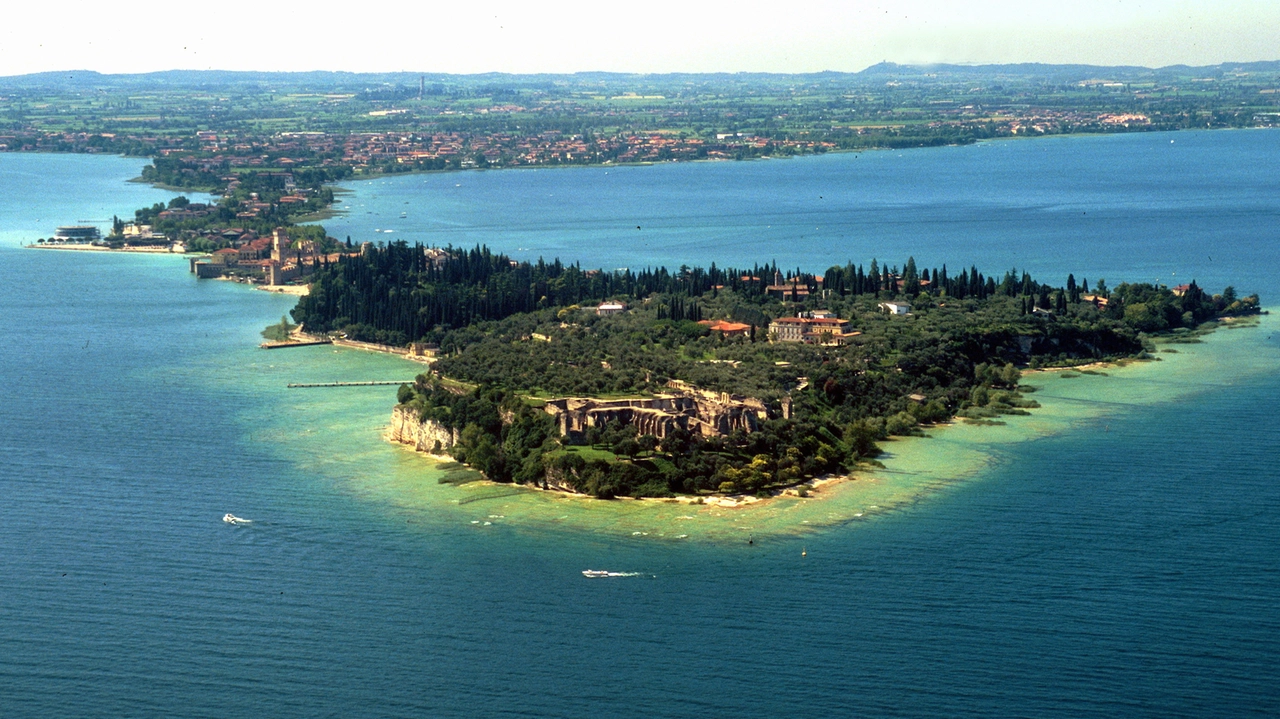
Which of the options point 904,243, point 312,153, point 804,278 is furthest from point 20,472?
point 312,153

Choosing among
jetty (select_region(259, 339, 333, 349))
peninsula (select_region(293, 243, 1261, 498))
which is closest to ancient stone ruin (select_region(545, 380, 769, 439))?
peninsula (select_region(293, 243, 1261, 498))

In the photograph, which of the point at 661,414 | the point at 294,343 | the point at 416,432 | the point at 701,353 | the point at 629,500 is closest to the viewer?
the point at 629,500

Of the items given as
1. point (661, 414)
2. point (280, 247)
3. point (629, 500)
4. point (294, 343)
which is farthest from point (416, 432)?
point (280, 247)

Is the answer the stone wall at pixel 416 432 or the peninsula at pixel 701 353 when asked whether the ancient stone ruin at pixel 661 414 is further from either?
the stone wall at pixel 416 432

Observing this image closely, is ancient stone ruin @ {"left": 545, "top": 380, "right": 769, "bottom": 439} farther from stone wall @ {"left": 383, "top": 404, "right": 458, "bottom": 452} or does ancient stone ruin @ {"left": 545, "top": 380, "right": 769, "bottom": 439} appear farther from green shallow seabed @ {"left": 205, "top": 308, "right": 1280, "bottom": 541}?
stone wall @ {"left": 383, "top": 404, "right": 458, "bottom": 452}

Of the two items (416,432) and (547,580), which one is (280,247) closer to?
(416,432)
